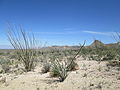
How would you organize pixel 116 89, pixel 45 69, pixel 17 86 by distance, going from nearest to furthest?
pixel 116 89 → pixel 17 86 → pixel 45 69

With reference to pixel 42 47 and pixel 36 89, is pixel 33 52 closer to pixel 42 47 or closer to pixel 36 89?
pixel 42 47

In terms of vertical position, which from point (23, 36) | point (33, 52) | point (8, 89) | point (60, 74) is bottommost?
point (8, 89)

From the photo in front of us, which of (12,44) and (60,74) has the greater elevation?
(12,44)

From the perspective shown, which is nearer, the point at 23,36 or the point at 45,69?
the point at 45,69

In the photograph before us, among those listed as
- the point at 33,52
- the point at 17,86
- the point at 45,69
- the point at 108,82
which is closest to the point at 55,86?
the point at 17,86

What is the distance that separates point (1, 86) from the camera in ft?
21.1

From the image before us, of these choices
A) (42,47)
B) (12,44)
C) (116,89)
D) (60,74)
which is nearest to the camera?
(116,89)

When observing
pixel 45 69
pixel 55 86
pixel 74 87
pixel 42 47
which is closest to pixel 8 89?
pixel 55 86

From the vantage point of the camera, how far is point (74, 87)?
5.70 meters

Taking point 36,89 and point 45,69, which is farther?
point 45,69

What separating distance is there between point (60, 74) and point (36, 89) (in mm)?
1428

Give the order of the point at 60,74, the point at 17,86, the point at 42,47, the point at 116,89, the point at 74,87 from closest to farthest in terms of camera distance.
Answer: the point at 116,89, the point at 74,87, the point at 17,86, the point at 60,74, the point at 42,47

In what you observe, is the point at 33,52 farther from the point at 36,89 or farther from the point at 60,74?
the point at 36,89

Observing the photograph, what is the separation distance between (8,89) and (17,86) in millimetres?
392
